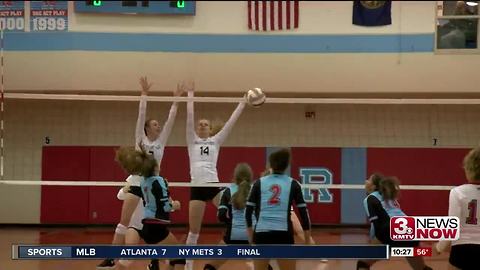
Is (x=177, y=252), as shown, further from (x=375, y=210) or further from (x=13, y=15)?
(x=13, y=15)

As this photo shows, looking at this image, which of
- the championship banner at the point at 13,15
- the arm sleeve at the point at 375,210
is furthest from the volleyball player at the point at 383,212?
the championship banner at the point at 13,15

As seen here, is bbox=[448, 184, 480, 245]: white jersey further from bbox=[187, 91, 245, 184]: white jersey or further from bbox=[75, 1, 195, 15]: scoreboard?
bbox=[75, 1, 195, 15]: scoreboard

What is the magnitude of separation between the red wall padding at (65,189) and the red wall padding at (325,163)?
485 cm

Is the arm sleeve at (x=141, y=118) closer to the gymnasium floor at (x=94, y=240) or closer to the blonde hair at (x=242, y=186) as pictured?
the blonde hair at (x=242, y=186)

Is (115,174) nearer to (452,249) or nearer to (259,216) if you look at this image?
(259,216)

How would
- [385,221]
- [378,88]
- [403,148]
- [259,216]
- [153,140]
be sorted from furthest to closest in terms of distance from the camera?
1. [403,148]
2. [378,88]
3. [153,140]
4. [385,221]
5. [259,216]

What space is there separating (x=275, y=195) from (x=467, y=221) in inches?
63.6

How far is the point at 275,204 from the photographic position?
525cm

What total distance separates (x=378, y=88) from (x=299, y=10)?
231 cm

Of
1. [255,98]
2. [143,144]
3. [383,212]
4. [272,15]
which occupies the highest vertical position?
[272,15]

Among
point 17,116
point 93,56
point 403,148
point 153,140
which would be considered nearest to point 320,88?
point 403,148

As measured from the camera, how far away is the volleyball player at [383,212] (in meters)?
6.25

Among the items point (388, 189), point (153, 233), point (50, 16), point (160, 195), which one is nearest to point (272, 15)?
point (50, 16)

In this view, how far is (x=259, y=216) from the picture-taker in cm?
530
